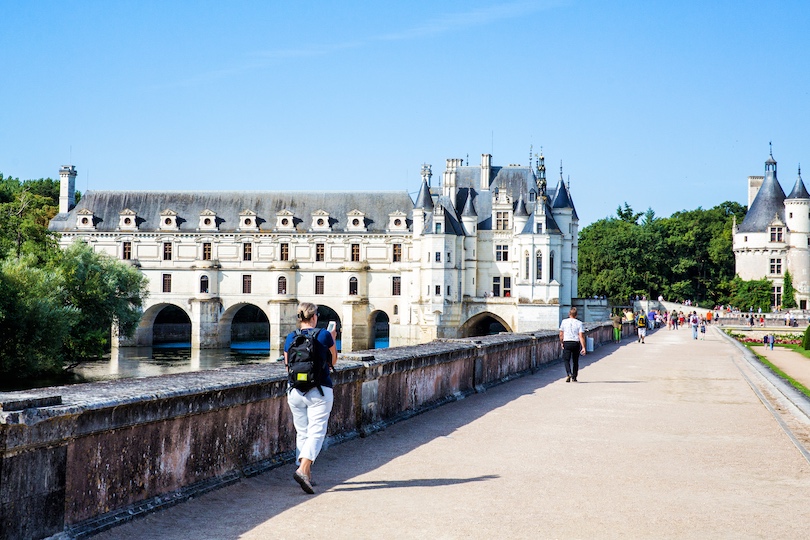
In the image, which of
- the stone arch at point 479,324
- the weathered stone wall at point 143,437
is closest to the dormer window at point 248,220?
the stone arch at point 479,324

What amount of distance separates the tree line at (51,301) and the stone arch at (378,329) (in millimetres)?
21941

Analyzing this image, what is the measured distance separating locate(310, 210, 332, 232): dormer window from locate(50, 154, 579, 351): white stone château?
0.12 meters

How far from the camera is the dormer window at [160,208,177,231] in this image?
223 feet

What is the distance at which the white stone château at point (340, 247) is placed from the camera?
63562mm

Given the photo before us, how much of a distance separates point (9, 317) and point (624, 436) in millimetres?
26409

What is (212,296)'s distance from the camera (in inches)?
2623

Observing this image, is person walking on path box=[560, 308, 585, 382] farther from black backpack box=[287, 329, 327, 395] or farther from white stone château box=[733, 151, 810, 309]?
white stone château box=[733, 151, 810, 309]

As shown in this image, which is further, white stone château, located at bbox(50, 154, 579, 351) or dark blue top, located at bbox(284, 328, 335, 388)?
white stone château, located at bbox(50, 154, 579, 351)

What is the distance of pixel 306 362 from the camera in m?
6.86

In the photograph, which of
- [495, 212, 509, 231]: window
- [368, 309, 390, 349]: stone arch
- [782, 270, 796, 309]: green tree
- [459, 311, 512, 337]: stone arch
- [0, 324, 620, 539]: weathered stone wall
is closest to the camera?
[0, 324, 620, 539]: weathered stone wall

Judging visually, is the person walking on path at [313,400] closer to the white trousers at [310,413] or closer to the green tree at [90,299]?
the white trousers at [310,413]

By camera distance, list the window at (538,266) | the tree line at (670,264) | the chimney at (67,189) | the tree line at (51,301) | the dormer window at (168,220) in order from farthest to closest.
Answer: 1. the tree line at (670,264)
2. the chimney at (67,189)
3. the dormer window at (168,220)
4. the window at (538,266)
5. the tree line at (51,301)

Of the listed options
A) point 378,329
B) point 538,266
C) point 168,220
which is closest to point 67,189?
point 168,220

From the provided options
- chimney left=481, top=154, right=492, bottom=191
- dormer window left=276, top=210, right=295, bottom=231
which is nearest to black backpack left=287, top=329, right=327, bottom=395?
chimney left=481, top=154, right=492, bottom=191
